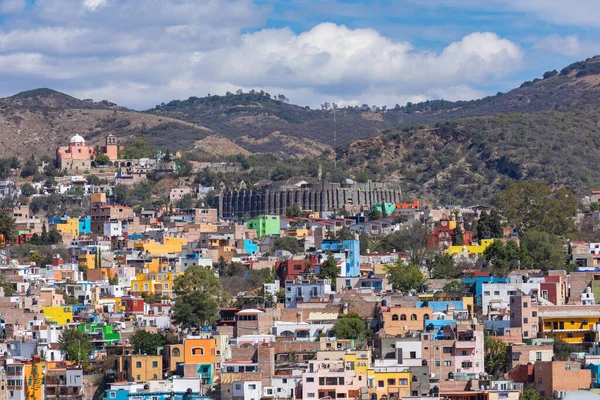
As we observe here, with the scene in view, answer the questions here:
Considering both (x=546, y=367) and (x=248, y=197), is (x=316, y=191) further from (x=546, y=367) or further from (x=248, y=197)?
(x=546, y=367)

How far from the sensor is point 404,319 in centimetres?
5338

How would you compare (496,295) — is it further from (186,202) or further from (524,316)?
(186,202)

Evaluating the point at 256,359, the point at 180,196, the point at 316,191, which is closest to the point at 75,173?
the point at 180,196

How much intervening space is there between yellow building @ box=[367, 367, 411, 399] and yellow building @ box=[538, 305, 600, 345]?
8934mm

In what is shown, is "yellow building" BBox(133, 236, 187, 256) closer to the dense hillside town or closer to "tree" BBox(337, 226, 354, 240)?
the dense hillside town

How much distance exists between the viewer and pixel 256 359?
48.7 m

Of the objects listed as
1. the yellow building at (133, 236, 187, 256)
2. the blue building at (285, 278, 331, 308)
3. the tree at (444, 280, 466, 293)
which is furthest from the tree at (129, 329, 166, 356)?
the yellow building at (133, 236, 187, 256)

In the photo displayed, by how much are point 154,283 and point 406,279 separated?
13681 mm

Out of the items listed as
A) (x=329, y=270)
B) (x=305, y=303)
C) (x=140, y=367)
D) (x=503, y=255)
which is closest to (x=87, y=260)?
(x=329, y=270)

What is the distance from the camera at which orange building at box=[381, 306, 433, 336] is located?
53.0m

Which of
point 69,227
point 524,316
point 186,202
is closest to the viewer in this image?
point 524,316

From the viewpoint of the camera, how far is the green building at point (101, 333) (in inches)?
2199

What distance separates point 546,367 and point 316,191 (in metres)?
64.7

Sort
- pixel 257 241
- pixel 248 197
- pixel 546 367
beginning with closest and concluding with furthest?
pixel 546 367 → pixel 257 241 → pixel 248 197
